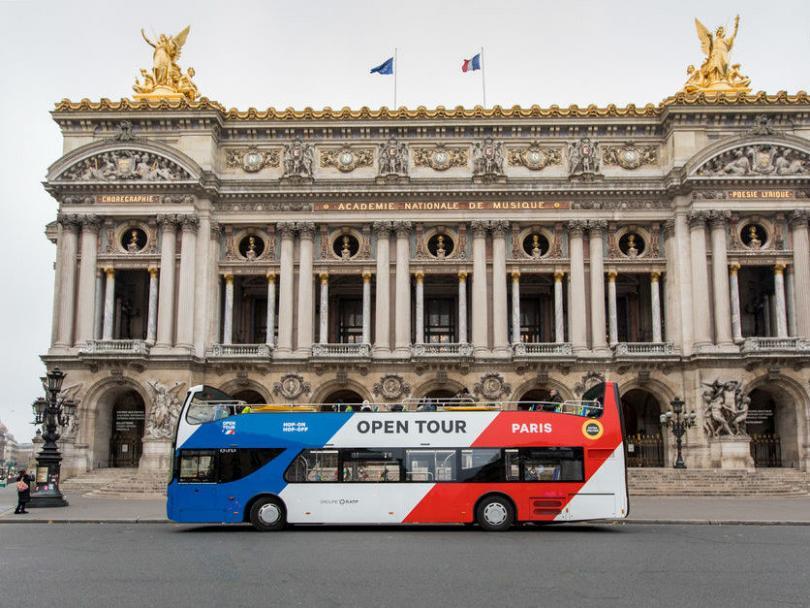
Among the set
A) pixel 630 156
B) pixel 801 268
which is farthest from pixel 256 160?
pixel 801 268

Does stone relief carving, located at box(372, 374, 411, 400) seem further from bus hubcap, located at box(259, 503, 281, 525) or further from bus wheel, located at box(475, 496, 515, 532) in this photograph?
bus hubcap, located at box(259, 503, 281, 525)

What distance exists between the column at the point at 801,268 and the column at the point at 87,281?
3683cm

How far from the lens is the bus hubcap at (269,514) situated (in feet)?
81.4

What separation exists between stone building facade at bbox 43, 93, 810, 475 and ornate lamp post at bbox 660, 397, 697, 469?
1128mm

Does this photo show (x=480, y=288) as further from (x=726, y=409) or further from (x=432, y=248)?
(x=726, y=409)

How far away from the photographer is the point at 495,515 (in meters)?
24.8

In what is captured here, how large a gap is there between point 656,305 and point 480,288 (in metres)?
9.47

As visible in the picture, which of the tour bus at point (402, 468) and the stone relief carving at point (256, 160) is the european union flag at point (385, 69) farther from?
the tour bus at point (402, 468)

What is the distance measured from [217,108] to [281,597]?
4099cm

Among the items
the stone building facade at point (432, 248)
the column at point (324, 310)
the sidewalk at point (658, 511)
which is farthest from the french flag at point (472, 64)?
the sidewalk at point (658, 511)

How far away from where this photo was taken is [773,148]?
4981 centimetres

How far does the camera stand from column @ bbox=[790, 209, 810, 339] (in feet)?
159

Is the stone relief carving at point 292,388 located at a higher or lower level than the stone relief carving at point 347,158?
lower

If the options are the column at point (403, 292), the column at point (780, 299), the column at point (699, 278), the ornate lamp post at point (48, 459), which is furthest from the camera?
the column at point (403, 292)
